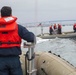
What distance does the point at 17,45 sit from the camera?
3770 millimetres

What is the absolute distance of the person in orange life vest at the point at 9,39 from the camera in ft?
12.1

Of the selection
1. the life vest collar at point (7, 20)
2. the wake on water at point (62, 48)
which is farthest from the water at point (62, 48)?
the life vest collar at point (7, 20)

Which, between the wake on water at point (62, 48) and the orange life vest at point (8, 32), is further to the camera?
the wake on water at point (62, 48)

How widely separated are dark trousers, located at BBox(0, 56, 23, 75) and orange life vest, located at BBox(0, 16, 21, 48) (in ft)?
0.55

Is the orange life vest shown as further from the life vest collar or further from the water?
the water

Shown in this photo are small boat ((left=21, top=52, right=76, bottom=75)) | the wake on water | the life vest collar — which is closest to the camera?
the life vest collar

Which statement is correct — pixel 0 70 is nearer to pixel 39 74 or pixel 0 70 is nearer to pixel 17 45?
pixel 17 45

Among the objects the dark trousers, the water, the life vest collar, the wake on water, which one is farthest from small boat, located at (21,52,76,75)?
the wake on water

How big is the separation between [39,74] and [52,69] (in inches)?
22.2

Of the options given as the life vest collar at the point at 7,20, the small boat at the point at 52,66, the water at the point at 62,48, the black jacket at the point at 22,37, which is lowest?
the water at the point at 62,48

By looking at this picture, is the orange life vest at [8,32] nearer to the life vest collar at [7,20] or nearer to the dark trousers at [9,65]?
the life vest collar at [7,20]

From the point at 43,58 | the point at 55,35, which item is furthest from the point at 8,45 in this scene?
the point at 55,35

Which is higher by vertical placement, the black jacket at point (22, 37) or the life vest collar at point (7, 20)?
the life vest collar at point (7, 20)

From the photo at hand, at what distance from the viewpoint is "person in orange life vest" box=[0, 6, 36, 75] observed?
3.69m
